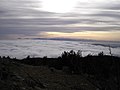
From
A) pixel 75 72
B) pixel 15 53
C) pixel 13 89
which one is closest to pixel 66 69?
pixel 75 72

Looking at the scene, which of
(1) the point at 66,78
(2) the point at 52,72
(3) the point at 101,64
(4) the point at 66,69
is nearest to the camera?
(1) the point at 66,78

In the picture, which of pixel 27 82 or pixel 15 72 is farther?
pixel 15 72

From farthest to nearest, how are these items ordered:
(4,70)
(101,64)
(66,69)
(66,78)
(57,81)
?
1. (101,64)
2. (66,69)
3. (66,78)
4. (57,81)
5. (4,70)

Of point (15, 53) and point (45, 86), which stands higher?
point (15, 53)

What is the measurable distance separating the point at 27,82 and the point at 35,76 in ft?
4.63

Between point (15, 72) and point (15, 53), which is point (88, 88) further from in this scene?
point (15, 53)

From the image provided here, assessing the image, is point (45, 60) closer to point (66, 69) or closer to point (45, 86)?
point (66, 69)

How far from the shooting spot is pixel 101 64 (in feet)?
42.7

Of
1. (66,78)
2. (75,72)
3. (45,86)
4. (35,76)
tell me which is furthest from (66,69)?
(45,86)

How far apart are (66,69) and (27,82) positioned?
13.1 ft

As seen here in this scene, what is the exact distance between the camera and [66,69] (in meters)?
12.2

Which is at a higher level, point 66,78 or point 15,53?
point 15,53

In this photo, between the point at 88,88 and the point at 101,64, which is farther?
the point at 101,64

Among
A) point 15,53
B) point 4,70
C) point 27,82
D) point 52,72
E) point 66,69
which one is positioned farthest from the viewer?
point 15,53
